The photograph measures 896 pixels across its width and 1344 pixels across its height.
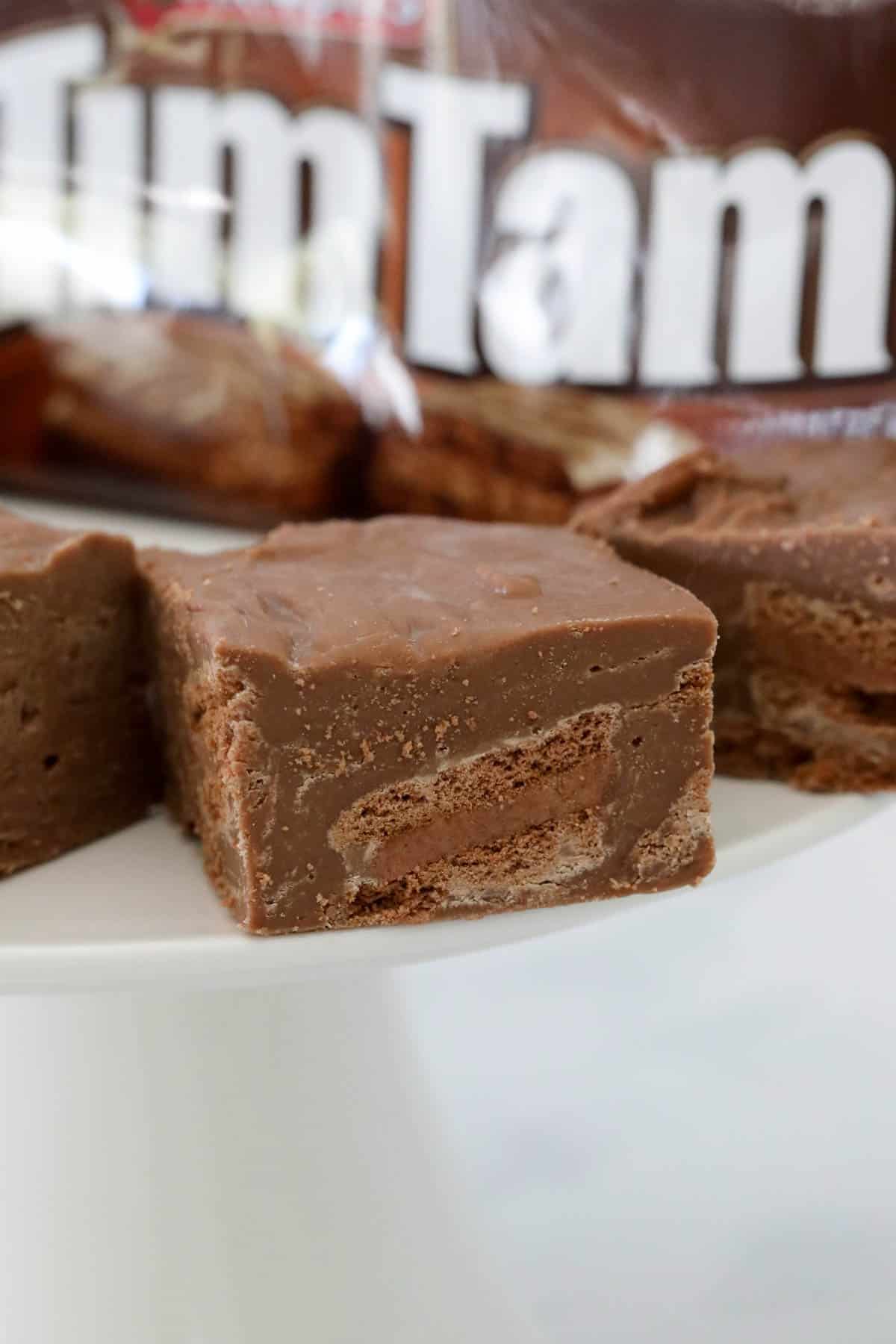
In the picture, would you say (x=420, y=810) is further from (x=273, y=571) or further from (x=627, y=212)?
(x=627, y=212)

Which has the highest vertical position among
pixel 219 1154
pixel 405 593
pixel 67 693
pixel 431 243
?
pixel 431 243

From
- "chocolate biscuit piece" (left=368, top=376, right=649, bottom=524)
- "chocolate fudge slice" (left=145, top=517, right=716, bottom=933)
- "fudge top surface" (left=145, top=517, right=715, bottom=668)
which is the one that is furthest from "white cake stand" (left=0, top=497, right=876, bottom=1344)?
"chocolate biscuit piece" (left=368, top=376, right=649, bottom=524)

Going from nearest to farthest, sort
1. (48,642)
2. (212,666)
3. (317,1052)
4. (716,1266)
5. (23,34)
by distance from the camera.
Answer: (212,666), (48,642), (317,1052), (716,1266), (23,34)

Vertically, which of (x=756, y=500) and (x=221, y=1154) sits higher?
(x=756, y=500)

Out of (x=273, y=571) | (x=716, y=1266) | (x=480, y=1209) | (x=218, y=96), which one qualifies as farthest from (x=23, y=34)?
(x=716, y=1266)

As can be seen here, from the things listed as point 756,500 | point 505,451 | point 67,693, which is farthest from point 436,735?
point 505,451

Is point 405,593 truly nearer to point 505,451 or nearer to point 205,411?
point 505,451

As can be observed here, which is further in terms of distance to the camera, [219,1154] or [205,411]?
[205,411]

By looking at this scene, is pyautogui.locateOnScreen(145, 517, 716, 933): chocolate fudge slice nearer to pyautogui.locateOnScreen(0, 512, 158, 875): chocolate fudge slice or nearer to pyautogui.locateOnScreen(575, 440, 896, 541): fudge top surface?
pyautogui.locateOnScreen(0, 512, 158, 875): chocolate fudge slice
